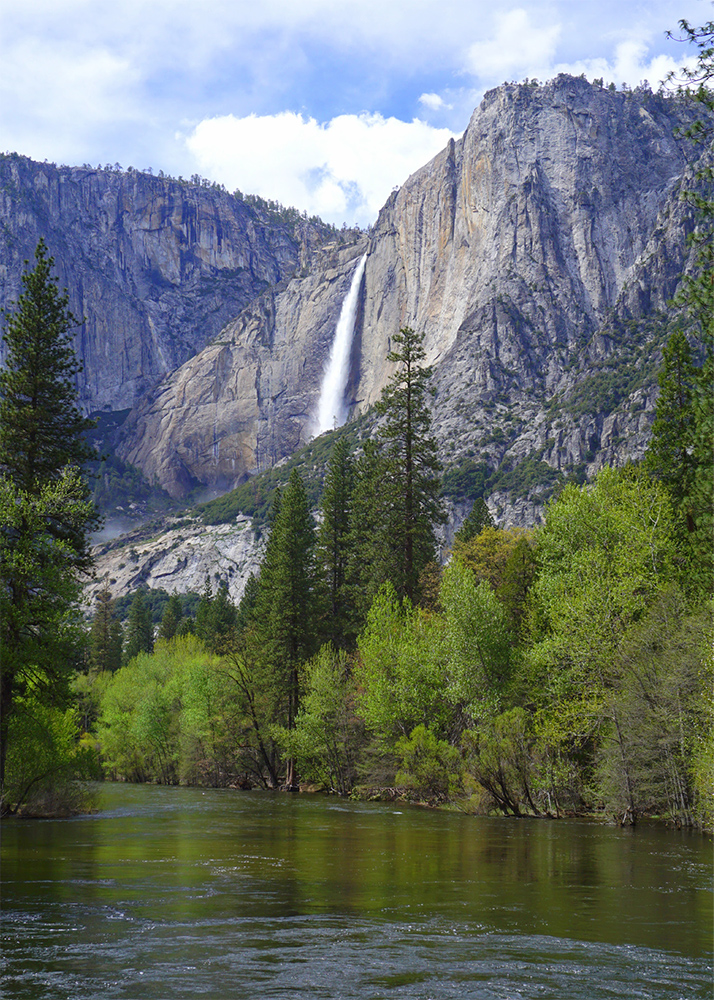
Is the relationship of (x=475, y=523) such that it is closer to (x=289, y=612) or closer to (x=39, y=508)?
(x=289, y=612)

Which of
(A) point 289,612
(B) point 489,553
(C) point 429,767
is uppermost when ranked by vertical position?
(B) point 489,553

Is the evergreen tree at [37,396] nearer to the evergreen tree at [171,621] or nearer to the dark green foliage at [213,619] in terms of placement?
the dark green foliage at [213,619]

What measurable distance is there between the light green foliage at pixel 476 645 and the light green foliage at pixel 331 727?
10.4 metres

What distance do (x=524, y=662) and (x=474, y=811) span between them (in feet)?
21.2

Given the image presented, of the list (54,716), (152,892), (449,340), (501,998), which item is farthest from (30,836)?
(449,340)

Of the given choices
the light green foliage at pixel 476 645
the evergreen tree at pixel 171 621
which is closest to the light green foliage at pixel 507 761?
the light green foliage at pixel 476 645

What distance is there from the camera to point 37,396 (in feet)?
106

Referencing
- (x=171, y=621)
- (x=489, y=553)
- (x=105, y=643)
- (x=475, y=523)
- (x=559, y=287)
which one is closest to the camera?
(x=489, y=553)

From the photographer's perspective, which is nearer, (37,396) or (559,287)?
(37,396)

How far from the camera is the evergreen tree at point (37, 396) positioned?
104 ft

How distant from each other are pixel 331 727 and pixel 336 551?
59.4 feet

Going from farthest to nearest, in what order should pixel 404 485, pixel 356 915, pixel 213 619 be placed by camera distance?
pixel 213 619
pixel 404 485
pixel 356 915

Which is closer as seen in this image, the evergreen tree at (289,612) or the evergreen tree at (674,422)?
the evergreen tree at (674,422)

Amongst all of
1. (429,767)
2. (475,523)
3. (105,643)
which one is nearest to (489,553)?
(475,523)
